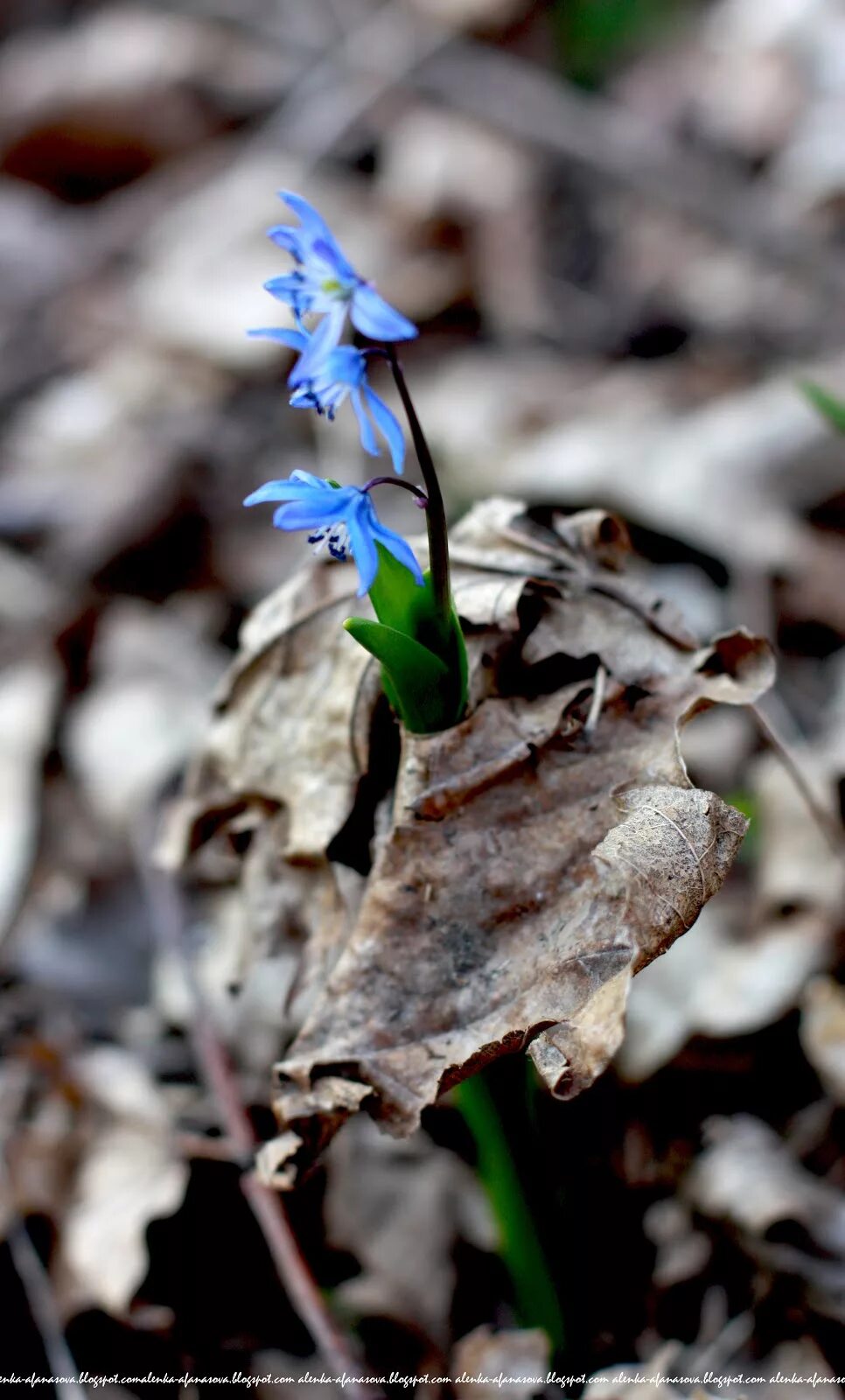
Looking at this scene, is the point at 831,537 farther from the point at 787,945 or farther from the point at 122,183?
the point at 122,183

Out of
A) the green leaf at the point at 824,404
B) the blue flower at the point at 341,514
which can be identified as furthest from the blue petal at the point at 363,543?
the green leaf at the point at 824,404

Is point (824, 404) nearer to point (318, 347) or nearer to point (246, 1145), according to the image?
point (318, 347)

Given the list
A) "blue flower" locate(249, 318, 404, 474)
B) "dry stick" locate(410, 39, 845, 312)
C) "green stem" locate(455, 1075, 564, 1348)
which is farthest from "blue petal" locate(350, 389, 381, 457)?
"dry stick" locate(410, 39, 845, 312)

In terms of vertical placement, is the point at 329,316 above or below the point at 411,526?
above

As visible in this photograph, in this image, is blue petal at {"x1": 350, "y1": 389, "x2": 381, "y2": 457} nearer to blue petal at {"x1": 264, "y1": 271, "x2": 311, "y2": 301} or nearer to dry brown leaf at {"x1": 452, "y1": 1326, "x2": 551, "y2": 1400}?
blue petal at {"x1": 264, "y1": 271, "x2": 311, "y2": 301}

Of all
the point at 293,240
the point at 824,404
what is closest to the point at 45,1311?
the point at 293,240

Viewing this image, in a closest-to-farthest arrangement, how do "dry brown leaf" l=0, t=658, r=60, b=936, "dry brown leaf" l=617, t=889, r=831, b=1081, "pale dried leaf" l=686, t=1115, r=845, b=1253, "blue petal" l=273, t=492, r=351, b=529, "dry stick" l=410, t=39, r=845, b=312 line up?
1. "blue petal" l=273, t=492, r=351, b=529
2. "pale dried leaf" l=686, t=1115, r=845, b=1253
3. "dry brown leaf" l=617, t=889, r=831, b=1081
4. "dry brown leaf" l=0, t=658, r=60, b=936
5. "dry stick" l=410, t=39, r=845, b=312

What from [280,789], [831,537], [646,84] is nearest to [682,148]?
[646,84]
